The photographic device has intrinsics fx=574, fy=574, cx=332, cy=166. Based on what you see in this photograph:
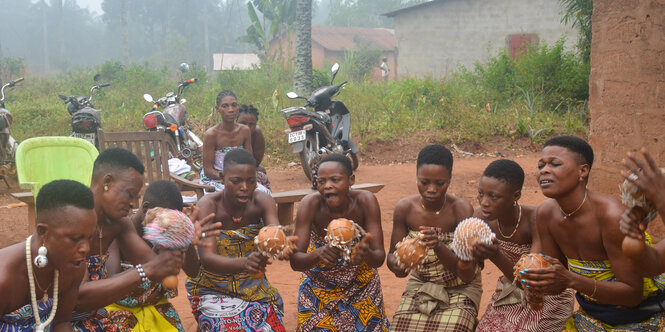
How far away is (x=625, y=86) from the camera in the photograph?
5.05 m

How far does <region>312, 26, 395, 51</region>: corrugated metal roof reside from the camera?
3008 centimetres

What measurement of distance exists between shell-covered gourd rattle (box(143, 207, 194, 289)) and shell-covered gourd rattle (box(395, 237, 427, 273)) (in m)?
1.10

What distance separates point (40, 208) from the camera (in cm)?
226

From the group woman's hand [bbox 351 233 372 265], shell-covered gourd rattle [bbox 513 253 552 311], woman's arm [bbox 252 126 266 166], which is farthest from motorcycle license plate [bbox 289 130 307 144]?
shell-covered gourd rattle [bbox 513 253 552 311]

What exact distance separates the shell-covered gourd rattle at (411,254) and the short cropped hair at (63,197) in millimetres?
1559

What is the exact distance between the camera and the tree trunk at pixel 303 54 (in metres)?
13.1

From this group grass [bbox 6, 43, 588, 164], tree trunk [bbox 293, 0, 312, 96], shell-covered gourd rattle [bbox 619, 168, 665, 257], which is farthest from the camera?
tree trunk [bbox 293, 0, 312, 96]

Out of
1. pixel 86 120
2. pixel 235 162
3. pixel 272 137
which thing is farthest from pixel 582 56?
pixel 235 162

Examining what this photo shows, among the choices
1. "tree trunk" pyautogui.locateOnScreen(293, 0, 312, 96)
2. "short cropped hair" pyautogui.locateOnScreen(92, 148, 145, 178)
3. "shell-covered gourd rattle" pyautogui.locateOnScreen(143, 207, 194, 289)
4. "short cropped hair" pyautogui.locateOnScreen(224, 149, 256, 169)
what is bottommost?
"shell-covered gourd rattle" pyautogui.locateOnScreen(143, 207, 194, 289)

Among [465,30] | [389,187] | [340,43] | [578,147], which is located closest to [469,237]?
[578,147]

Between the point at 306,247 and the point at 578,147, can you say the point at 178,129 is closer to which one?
the point at 306,247

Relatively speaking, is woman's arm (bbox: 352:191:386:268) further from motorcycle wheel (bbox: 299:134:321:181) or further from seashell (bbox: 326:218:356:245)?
motorcycle wheel (bbox: 299:134:321:181)

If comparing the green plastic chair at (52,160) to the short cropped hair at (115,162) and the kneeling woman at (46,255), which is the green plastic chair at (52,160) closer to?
the short cropped hair at (115,162)

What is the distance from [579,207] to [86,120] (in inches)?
256
